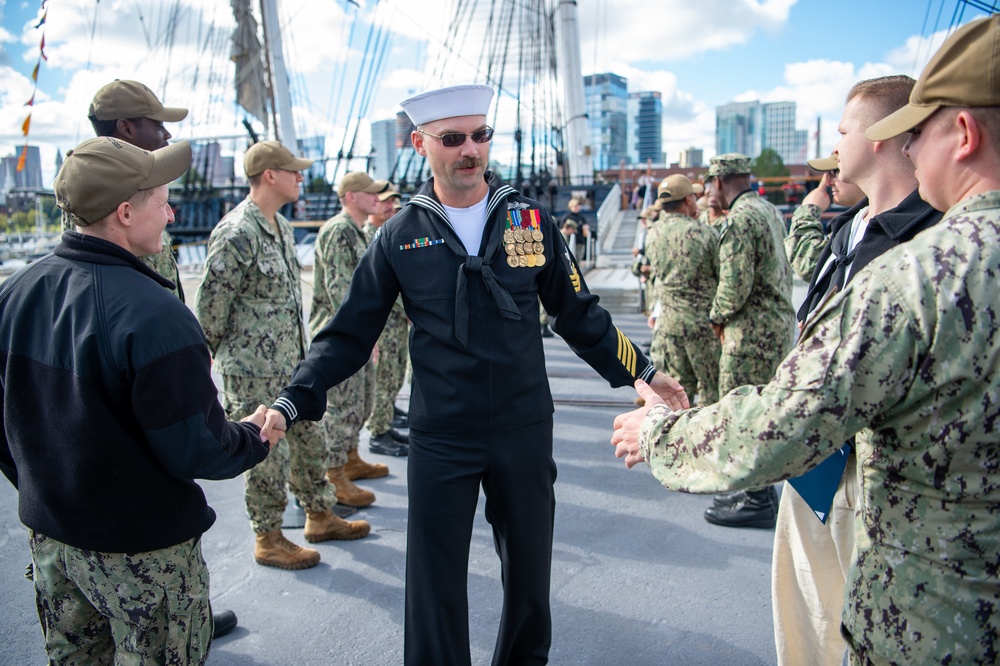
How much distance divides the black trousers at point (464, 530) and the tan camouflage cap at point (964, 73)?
60.2 inches

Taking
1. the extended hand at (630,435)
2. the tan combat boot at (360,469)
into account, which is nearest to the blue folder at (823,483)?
the extended hand at (630,435)

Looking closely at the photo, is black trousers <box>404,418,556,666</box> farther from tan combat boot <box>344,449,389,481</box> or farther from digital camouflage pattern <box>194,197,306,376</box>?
tan combat boot <box>344,449,389,481</box>

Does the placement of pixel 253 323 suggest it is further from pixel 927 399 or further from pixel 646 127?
pixel 646 127

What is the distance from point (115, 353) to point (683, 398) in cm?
178

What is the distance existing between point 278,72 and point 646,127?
498ft

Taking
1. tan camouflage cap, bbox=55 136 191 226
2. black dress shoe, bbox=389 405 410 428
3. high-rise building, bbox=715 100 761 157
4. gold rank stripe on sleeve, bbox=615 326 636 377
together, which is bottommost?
black dress shoe, bbox=389 405 410 428

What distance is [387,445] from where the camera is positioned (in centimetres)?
568

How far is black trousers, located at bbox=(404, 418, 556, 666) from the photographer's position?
8.01 ft

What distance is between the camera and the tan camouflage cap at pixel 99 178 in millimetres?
1929

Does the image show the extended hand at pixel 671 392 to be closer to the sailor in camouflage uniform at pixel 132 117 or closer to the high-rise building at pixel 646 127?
the sailor in camouflage uniform at pixel 132 117

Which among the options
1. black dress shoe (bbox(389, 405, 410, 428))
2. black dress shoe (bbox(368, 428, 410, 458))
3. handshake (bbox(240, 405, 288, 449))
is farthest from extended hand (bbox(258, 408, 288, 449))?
black dress shoe (bbox(389, 405, 410, 428))

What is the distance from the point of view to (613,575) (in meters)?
3.61

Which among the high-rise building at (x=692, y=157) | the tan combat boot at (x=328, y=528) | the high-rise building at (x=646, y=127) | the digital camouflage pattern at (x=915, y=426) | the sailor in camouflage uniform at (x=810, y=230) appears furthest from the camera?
the high-rise building at (x=646, y=127)

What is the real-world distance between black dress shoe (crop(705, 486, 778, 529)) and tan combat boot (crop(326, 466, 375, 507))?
2.07 metres
